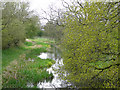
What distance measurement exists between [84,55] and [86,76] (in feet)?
2.19

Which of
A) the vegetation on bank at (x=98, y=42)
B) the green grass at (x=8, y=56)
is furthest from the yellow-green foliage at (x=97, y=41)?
the green grass at (x=8, y=56)

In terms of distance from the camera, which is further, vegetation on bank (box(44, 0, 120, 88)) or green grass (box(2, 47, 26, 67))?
green grass (box(2, 47, 26, 67))

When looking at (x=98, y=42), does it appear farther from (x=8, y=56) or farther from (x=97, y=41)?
(x=8, y=56)

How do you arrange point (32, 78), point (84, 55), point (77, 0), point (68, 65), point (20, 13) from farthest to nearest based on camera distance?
point (20, 13)
point (32, 78)
point (77, 0)
point (68, 65)
point (84, 55)

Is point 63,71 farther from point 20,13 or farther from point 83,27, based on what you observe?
point 20,13

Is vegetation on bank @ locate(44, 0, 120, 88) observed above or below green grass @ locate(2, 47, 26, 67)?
above

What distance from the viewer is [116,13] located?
2832mm

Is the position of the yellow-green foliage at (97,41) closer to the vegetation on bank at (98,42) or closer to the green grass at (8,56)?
the vegetation on bank at (98,42)

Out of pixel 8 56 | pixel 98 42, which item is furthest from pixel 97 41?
pixel 8 56

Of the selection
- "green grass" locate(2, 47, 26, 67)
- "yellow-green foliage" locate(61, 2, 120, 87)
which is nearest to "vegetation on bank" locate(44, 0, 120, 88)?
"yellow-green foliage" locate(61, 2, 120, 87)

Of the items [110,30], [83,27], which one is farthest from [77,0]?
[110,30]

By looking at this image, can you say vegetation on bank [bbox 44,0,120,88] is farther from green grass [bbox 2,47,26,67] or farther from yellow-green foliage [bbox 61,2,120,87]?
green grass [bbox 2,47,26,67]

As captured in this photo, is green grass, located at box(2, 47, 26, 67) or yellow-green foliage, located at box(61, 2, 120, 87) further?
green grass, located at box(2, 47, 26, 67)

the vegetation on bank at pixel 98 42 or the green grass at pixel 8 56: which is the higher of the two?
the vegetation on bank at pixel 98 42
